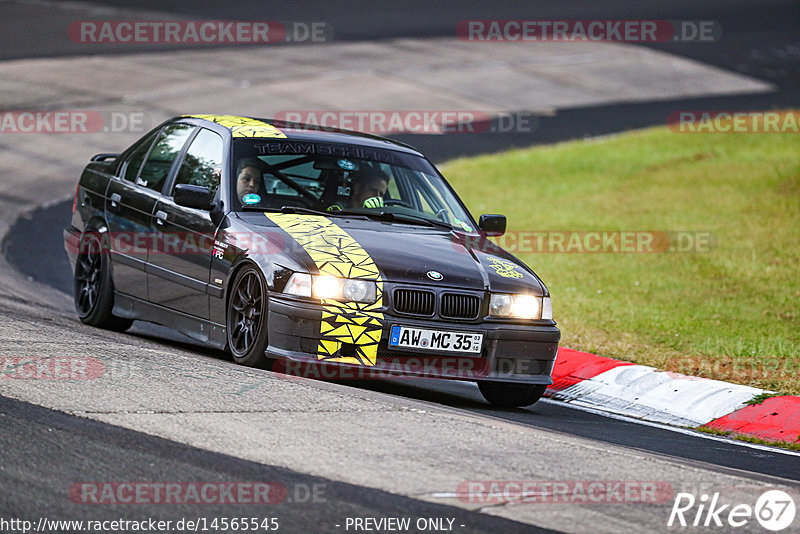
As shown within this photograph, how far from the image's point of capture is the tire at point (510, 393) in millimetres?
8445

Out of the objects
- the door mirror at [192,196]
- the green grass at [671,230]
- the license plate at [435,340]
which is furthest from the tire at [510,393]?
the door mirror at [192,196]

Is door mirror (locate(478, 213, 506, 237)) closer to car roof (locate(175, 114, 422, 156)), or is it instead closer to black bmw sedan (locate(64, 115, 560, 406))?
black bmw sedan (locate(64, 115, 560, 406))

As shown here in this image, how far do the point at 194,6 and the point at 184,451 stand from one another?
32026 millimetres

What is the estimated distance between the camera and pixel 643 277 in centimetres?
1413

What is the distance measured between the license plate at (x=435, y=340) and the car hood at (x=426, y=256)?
0.95 ft

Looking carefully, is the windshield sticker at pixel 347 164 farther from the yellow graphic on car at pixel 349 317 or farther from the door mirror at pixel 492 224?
the yellow graphic on car at pixel 349 317

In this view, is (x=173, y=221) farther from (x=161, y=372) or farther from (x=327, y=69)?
(x=327, y=69)


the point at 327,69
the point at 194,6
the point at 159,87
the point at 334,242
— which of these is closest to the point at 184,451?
the point at 334,242

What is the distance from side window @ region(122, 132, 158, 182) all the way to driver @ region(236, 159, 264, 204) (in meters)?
1.41

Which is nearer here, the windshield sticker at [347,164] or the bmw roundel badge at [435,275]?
the bmw roundel badge at [435,275]

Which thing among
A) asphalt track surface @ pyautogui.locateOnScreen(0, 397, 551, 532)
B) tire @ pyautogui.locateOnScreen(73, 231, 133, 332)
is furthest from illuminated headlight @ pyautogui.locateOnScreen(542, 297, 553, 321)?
tire @ pyautogui.locateOnScreen(73, 231, 133, 332)

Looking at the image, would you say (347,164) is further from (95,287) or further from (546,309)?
(95,287)

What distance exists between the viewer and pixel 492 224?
30.6 ft

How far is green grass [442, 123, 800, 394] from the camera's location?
10.8 metres
